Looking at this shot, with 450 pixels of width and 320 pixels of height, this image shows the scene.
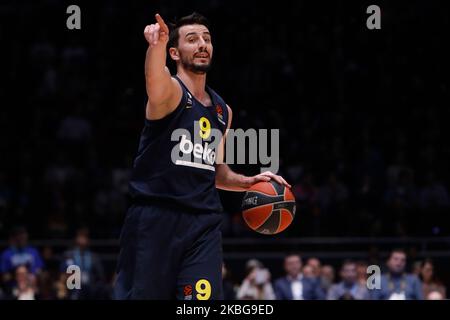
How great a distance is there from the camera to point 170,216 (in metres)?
4.81

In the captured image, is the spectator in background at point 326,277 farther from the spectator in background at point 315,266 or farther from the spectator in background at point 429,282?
the spectator in background at point 429,282

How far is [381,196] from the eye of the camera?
11406 millimetres

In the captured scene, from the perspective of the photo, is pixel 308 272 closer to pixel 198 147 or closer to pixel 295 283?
pixel 295 283

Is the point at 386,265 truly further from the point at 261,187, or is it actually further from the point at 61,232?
the point at 261,187

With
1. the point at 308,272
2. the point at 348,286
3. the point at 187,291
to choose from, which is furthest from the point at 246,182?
the point at 308,272

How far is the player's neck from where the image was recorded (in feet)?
16.7

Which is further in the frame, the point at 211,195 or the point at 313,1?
the point at 313,1

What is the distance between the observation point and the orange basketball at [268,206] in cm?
530

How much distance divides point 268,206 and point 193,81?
87 cm

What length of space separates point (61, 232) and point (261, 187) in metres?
6.45

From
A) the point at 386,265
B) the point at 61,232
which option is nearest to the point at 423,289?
the point at 386,265

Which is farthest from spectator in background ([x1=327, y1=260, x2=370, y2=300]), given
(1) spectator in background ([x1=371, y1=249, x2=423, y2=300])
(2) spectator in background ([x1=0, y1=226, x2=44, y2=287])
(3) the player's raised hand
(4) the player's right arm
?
(3) the player's raised hand

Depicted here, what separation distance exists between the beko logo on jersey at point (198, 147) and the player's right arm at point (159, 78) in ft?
0.54

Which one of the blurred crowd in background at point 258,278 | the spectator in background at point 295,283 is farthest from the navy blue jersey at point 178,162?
the spectator in background at point 295,283
